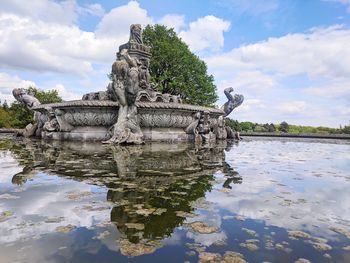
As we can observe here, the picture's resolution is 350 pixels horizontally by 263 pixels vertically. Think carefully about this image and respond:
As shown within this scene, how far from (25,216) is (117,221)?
85cm

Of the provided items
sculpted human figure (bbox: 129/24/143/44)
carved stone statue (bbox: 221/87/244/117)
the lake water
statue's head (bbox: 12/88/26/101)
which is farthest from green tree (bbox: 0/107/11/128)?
the lake water

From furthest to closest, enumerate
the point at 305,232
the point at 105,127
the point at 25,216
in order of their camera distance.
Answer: the point at 105,127 < the point at 25,216 < the point at 305,232

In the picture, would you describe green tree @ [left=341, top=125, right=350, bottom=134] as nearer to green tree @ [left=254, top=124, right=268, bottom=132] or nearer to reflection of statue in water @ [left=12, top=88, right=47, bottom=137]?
green tree @ [left=254, top=124, right=268, bottom=132]

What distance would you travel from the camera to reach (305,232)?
2.46m

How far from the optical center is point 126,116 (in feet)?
34.0

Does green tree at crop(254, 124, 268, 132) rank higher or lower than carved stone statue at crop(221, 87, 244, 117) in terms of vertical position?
lower

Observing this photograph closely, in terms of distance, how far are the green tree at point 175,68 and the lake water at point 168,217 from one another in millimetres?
26165

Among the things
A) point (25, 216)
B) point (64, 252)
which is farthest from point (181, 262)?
point (25, 216)

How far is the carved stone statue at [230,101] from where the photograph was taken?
19469 millimetres

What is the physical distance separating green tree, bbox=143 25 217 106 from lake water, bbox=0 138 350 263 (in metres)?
26.2

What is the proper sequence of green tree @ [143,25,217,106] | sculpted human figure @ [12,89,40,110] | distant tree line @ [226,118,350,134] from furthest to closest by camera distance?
distant tree line @ [226,118,350,134] < green tree @ [143,25,217,106] < sculpted human figure @ [12,89,40,110]

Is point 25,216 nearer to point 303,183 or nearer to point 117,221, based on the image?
point 117,221

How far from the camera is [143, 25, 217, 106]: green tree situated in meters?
30.7

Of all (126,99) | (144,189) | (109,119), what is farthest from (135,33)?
(144,189)
